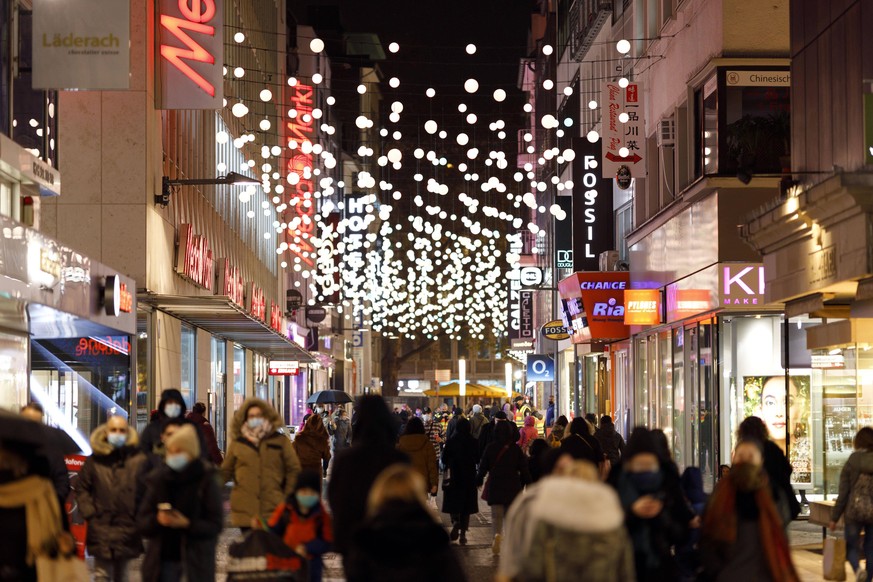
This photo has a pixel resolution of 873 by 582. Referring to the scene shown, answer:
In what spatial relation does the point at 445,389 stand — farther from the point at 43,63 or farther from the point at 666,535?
the point at 666,535

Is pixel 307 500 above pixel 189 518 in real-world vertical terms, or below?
above

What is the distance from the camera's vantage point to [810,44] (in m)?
19.5

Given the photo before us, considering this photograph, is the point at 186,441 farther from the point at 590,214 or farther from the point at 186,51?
the point at 590,214

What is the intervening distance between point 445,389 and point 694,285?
32272 millimetres

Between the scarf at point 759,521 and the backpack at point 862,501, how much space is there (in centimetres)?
456

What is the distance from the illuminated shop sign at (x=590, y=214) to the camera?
129 ft

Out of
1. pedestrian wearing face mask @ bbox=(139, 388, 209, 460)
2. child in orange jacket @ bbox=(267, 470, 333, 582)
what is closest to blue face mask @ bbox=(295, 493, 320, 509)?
child in orange jacket @ bbox=(267, 470, 333, 582)

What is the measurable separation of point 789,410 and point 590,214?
709 inches

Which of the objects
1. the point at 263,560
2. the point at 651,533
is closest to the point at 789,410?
the point at 651,533

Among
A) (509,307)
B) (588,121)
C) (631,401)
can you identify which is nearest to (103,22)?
(631,401)

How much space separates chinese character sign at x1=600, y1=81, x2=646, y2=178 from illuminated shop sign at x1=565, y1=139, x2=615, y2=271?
301 inches

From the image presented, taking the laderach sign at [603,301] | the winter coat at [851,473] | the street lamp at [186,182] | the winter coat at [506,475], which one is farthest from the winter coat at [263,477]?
the laderach sign at [603,301]

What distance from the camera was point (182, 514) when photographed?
10523 millimetres

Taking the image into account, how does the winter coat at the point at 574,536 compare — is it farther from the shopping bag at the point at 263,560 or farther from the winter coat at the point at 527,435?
the winter coat at the point at 527,435
